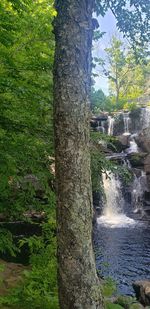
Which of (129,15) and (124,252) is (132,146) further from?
(129,15)

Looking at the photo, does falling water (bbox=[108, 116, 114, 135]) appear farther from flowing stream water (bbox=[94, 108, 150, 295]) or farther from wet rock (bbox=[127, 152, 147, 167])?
wet rock (bbox=[127, 152, 147, 167])

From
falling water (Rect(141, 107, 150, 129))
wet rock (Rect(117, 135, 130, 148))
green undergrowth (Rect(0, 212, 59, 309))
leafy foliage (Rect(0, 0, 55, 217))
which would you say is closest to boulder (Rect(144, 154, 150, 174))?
wet rock (Rect(117, 135, 130, 148))

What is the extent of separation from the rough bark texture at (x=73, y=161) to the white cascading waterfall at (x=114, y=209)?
17.4 metres

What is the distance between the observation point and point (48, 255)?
269 inches

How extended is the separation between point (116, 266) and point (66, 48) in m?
11.4

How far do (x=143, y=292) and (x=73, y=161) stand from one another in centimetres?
719

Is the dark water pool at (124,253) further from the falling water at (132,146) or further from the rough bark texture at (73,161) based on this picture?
the falling water at (132,146)

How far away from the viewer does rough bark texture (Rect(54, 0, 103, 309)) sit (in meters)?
4.22

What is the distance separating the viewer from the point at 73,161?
4.24 metres

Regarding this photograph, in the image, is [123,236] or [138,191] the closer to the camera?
[123,236]

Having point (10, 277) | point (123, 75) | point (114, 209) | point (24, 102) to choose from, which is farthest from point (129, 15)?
point (123, 75)

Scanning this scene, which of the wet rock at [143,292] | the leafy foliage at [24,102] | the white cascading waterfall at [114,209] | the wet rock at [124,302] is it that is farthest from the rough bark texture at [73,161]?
the white cascading waterfall at [114,209]

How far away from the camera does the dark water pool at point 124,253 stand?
504 inches

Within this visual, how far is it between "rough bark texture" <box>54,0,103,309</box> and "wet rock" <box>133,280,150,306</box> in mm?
5839
